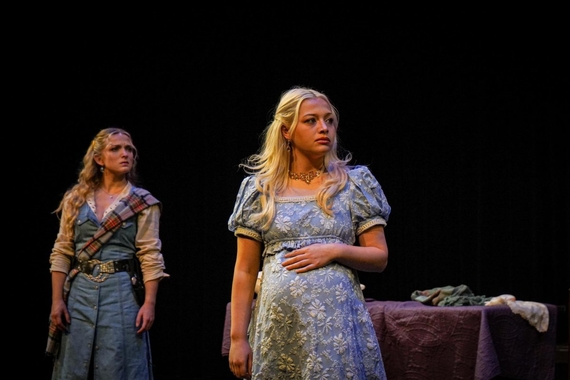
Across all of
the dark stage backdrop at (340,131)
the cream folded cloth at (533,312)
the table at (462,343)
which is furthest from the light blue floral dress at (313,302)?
the dark stage backdrop at (340,131)

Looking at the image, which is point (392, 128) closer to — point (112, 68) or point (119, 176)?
point (112, 68)

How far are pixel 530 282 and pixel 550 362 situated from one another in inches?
58.2

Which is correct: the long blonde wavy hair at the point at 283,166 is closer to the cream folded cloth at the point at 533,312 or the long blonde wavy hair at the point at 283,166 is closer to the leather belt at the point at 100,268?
the leather belt at the point at 100,268

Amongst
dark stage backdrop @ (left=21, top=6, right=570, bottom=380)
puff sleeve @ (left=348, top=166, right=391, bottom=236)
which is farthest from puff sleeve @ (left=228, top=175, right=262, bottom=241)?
dark stage backdrop @ (left=21, top=6, right=570, bottom=380)

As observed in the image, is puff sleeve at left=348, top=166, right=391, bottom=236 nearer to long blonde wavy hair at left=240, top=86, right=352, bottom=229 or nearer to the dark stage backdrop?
long blonde wavy hair at left=240, top=86, right=352, bottom=229

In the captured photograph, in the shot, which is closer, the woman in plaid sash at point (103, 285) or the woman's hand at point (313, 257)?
the woman's hand at point (313, 257)

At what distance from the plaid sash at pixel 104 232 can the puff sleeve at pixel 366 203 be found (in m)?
1.53

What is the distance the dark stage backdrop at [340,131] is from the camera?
5.40 metres

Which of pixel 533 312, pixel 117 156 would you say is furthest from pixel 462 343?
pixel 117 156

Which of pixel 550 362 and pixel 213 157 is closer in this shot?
pixel 550 362

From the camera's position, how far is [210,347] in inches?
236

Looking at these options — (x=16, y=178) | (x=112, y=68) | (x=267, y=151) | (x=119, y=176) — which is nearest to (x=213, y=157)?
(x=112, y=68)

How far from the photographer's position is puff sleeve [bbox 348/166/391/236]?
2148 mm

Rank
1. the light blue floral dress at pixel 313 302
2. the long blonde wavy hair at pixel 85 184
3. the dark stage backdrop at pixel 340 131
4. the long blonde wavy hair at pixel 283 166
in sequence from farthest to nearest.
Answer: the dark stage backdrop at pixel 340 131 < the long blonde wavy hair at pixel 85 184 < the long blonde wavy hair at pixel 283 166 < the light blue floral dress at pixel 313 302
